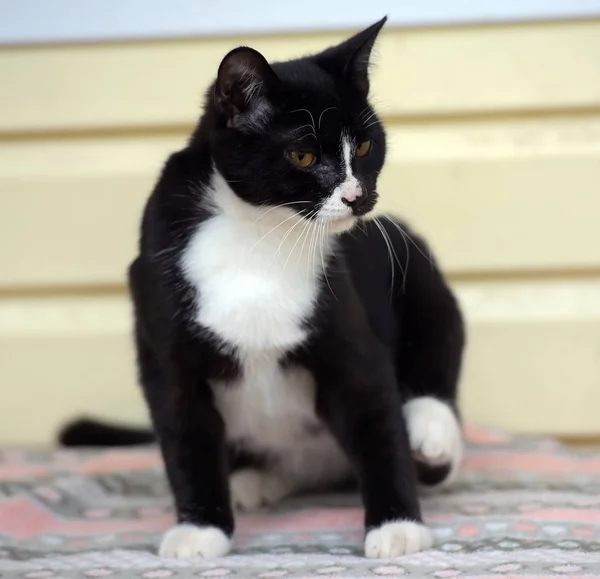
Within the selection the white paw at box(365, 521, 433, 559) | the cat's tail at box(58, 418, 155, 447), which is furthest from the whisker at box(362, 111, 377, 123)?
the cat's tail at box(58, 418, 155, 447)

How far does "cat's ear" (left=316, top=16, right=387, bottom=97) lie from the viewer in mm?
958

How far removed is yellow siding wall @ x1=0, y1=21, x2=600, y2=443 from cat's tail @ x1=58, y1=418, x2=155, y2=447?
15 centimetres

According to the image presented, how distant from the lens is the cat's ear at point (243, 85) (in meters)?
0.86

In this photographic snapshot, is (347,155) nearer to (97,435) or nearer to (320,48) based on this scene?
(320,48)

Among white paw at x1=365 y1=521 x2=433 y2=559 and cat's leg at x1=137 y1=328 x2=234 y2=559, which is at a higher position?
cat's leg at x1=137 y1=328 x2=234 y2=559

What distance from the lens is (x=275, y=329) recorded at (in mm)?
932

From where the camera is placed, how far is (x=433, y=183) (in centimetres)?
150

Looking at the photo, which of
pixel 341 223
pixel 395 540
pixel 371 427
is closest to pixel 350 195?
pixel 341 223

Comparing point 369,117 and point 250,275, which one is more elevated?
point 369,117

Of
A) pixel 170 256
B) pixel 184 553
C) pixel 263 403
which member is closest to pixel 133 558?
pixel 184 553

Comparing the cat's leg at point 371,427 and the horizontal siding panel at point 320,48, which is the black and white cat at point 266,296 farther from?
the horizontal siding panel at point 320,48

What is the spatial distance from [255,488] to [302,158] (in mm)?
497

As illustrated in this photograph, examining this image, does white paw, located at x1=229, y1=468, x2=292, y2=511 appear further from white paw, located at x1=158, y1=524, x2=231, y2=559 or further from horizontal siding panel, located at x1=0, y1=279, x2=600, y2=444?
horizontal siding panel, located at x1=0, y1=279, x2=600, y2=444

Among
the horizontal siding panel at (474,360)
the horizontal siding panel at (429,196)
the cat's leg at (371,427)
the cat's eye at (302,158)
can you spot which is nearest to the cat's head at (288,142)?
the cat's eye at (302,158)
